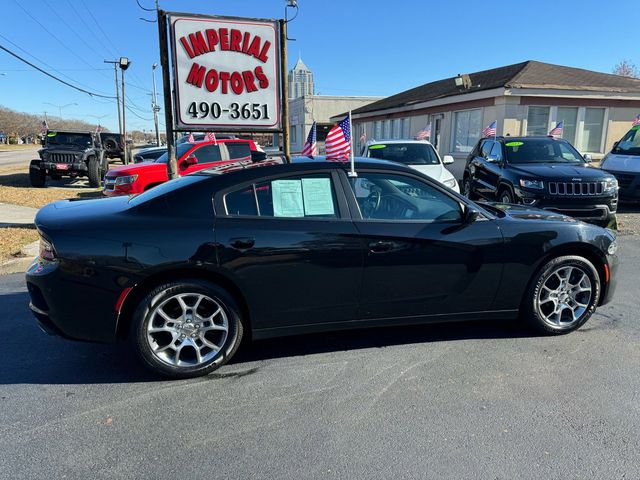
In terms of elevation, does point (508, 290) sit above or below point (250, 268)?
below

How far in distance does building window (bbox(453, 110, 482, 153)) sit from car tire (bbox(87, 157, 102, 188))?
1331 cm

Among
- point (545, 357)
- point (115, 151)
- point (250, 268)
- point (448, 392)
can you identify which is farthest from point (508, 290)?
point (115, 151)

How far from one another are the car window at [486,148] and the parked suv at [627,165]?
3.04 metres

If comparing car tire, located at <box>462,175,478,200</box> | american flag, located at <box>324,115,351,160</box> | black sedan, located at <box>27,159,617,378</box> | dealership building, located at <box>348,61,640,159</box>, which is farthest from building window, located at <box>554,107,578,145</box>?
black sedan, located at <box>27,159,617,378</box>

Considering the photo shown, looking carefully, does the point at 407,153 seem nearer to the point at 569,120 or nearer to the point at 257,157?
the point at 257,157

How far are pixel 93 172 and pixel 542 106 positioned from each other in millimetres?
15631

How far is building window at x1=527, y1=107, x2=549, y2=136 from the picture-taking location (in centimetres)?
1566

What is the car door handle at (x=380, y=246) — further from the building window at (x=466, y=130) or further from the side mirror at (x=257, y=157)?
the building window at (x=466, y=130)

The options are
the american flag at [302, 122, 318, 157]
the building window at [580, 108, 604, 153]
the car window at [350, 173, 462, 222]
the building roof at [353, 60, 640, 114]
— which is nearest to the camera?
the car window at [350, 173, 462, 222]

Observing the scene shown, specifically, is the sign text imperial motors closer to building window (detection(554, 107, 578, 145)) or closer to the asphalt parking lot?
the asphalt parking lot

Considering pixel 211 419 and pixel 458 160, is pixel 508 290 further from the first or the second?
pixel 458 160

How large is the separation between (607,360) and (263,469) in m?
2.75

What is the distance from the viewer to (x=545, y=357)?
3648mm

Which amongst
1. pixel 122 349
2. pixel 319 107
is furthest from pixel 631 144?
pixel 319 107
